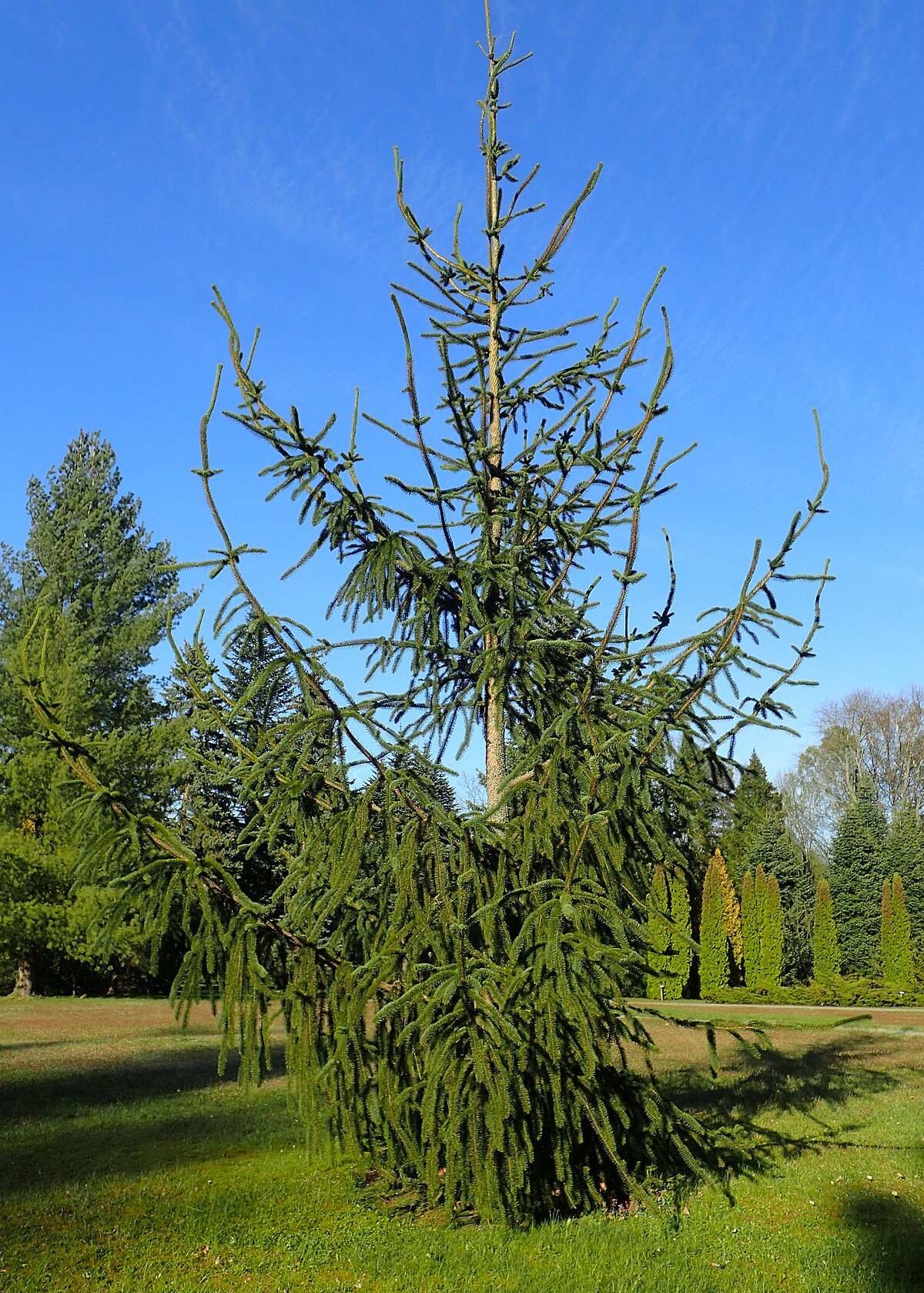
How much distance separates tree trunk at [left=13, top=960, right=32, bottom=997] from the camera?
23484 mm

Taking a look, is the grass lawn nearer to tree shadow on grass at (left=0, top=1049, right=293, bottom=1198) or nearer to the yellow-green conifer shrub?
tree shadow on grass at (left=0, top=1049, right=293, bottom=1198)

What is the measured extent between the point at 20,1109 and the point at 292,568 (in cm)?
629

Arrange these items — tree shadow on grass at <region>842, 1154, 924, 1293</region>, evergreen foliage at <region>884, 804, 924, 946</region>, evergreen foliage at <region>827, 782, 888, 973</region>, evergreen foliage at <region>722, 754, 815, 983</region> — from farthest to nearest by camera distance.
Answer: evergreen foliage at <region>722, 754, 815, 983</region> → evergreen foliage at <region>827, 782, 888, 973</region> → evergreen foliage at <region>884, 804, 924, 946</region> → tree shadow on grass at <region>842, 1154, 924, 1293</region>

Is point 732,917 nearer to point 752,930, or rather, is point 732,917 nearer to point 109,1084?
point 752,930

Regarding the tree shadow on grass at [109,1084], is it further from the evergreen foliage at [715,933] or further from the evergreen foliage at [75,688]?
the evergreen foliage at [715,933]

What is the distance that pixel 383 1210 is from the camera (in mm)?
5668

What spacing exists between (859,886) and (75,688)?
68.6 ft

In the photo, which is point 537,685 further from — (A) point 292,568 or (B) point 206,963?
(B) point 206,963

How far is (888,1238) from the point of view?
5262 mm

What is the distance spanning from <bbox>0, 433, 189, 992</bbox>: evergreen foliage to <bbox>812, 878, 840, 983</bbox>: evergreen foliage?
55.8 ft

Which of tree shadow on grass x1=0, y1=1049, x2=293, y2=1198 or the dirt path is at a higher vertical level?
the dirt path

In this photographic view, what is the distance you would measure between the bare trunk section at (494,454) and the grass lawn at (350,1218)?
228 cm

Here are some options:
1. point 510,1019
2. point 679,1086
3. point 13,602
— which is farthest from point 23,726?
point 510,1019

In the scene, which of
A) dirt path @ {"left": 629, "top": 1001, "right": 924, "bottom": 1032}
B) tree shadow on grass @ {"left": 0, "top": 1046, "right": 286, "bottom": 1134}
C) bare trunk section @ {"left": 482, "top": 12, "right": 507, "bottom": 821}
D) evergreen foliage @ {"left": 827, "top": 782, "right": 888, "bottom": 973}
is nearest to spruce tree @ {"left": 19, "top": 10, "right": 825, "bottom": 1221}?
bare trunk section @ {"left": 482, "top": 12, "right": 507, "bottom": 821}
